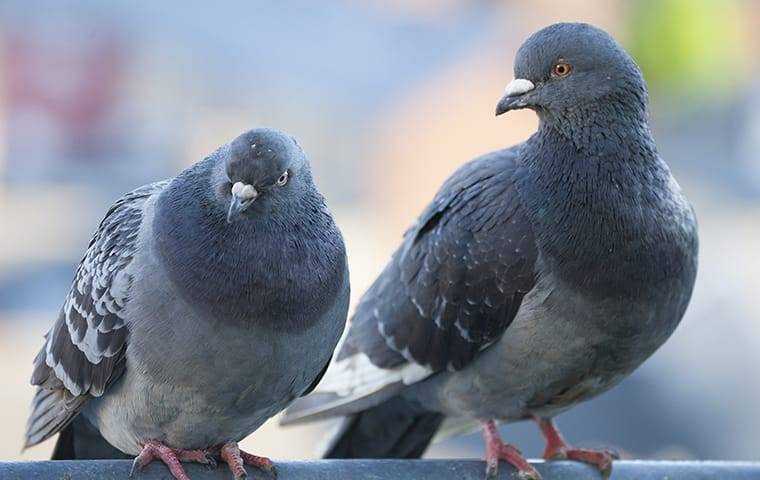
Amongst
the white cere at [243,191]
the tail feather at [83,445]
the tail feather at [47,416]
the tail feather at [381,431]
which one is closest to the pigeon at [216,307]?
the white cere at [243,191]

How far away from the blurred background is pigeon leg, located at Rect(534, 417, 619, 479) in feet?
31.9

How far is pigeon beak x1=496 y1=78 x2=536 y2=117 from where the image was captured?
530cm

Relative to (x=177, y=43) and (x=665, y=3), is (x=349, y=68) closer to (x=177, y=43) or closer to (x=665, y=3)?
(x=177, y=43)

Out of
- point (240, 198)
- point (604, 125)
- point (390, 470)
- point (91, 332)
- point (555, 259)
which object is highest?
point (604, 125)

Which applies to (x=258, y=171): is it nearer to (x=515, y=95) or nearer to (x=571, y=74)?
(x=515, y=95)

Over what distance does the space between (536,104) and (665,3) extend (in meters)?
20.6

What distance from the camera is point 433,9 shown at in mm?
26156

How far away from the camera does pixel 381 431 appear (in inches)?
248

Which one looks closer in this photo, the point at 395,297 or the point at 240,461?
the point at 240,461

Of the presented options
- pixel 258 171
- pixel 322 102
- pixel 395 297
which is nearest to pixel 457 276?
pixel 395 297

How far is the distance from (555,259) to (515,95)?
721mm

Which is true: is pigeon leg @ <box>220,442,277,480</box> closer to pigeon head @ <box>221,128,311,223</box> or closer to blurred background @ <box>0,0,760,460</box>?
pigeon head @ <box>221,128,311,223</box>

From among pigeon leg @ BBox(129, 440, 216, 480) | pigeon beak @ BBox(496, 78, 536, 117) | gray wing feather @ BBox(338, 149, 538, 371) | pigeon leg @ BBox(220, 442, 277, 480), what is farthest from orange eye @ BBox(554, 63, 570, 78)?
pigeon leg @ BBox(129, 440, 216, 480)

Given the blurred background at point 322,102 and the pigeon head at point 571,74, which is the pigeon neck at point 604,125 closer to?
the pigeon head at point 571,74
